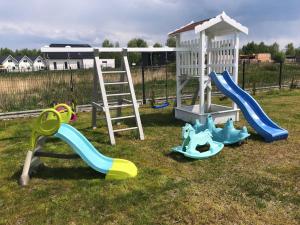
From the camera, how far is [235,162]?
477 cm

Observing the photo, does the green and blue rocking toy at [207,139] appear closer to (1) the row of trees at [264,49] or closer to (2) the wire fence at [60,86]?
(2) the wire fence at [60,86]

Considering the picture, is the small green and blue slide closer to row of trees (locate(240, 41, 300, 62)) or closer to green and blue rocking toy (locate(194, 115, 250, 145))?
green and blue rocking toy (locate(194, 115, 250, 145))

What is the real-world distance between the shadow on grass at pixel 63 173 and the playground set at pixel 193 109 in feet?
0.50

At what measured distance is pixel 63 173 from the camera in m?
4.55

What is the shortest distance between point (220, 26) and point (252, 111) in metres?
2.50

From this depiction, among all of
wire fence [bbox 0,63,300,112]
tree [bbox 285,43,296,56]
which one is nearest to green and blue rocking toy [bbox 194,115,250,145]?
wire fence [bbox 0,63,300,112]

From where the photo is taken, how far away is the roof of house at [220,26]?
21.7 feet

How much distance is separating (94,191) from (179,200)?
1.20 metres

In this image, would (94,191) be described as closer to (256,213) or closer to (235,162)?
(256,213)

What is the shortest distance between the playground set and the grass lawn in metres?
0.21

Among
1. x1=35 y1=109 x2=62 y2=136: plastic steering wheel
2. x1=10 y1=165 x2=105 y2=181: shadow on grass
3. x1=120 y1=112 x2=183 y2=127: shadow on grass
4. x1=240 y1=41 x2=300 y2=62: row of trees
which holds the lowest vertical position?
x1=10 y1=165 x2=105 y2=181: shadow on grass

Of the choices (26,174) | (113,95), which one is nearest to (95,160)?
(26,174)

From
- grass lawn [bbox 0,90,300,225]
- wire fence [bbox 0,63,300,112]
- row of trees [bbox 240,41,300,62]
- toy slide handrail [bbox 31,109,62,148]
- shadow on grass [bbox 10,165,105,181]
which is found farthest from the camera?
row of trees [bbox 240,41,300,62]

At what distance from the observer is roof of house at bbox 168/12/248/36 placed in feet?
21.7
